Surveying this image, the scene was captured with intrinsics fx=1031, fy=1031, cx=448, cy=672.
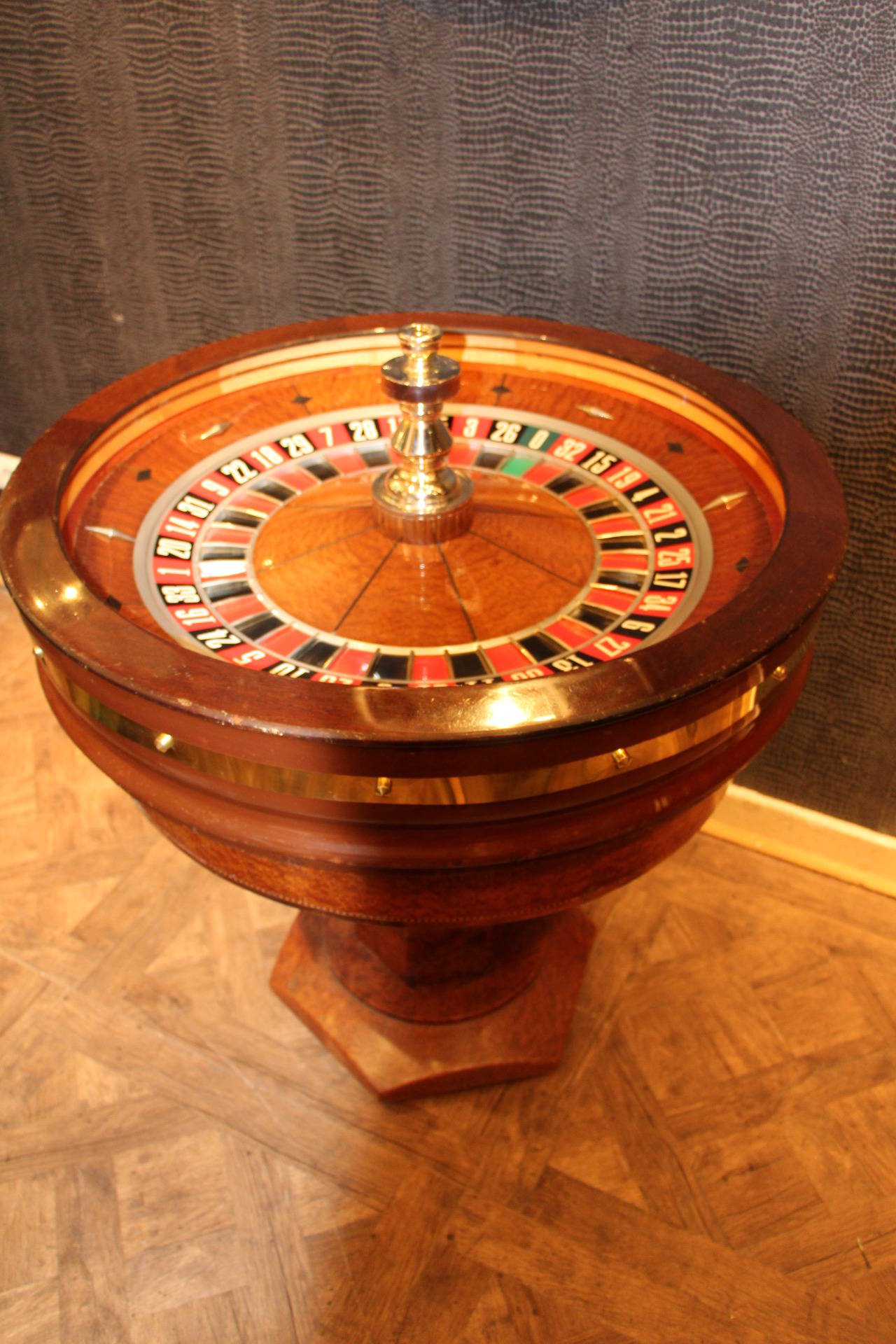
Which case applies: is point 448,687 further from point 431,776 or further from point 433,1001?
point 433,1001

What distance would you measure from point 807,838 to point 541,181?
1445 millimetres

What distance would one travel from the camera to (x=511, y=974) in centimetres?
187

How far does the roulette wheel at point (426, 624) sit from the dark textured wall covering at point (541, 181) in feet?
1.06

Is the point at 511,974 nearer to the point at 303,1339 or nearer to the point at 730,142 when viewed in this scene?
the point at 303,1339

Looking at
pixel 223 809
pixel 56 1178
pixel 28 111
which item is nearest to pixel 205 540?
pixel 223 809

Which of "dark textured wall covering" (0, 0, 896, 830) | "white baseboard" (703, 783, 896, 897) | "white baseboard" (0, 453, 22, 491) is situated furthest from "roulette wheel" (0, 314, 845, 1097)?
"white baseboard" (0, 453, 22, 491)

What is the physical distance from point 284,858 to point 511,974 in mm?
929

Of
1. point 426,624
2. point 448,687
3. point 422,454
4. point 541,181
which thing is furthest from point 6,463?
point 448,687

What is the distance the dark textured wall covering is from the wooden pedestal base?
0.73m

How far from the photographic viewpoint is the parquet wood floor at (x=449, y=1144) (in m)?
1.52

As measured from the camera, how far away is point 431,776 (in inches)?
36.7

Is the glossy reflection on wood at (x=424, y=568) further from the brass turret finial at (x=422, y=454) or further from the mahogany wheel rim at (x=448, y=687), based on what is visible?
the mahogany wheel rim at (x=448, y=687)

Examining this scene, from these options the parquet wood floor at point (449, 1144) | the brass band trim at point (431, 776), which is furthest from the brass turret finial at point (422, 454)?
the parquet wood floor at point (449, 1144)

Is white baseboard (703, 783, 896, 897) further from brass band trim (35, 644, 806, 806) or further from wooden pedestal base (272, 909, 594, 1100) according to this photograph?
brass band trim (35, 644, 806, 806)
